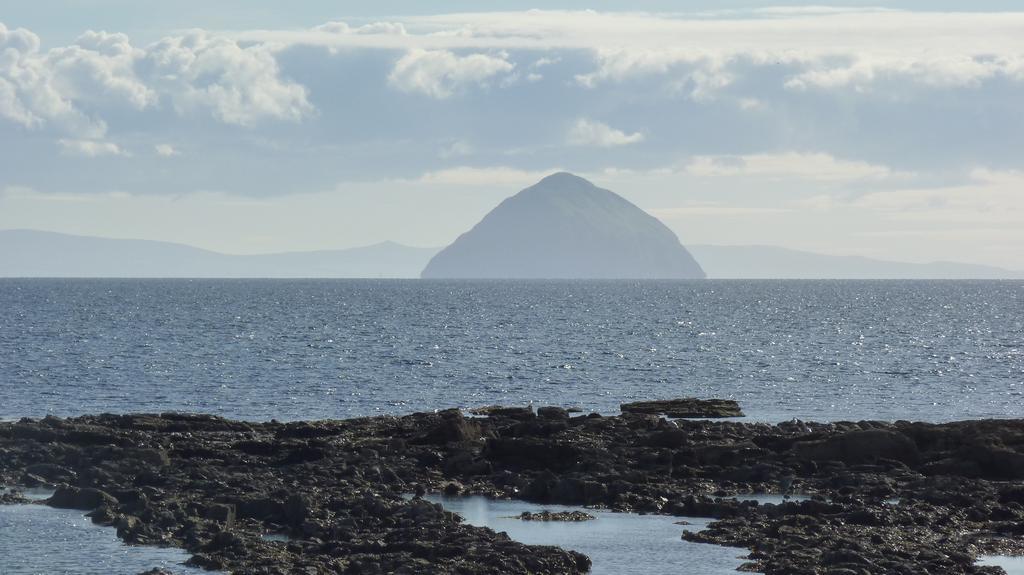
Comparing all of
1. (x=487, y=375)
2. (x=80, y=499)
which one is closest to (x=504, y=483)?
(x=80, y=499)

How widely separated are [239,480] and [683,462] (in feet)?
48.4

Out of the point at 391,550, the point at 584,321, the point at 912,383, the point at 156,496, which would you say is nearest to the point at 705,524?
the point at 391,550

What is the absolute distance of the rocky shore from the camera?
1302 inches

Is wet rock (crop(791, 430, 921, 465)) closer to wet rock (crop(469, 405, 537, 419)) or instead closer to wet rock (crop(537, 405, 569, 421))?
wet rock (crop(537, 405, 569, 421))

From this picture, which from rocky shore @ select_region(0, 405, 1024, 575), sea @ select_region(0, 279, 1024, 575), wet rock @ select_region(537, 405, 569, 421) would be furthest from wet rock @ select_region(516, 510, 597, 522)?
wet rock @ select_region(537, 405, 569, 421)

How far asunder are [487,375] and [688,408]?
93.2 feet

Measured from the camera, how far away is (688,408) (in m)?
68.6

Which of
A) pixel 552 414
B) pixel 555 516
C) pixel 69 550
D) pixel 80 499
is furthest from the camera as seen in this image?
pixel 552 414

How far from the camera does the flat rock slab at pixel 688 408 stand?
222ft

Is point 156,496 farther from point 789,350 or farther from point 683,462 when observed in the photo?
point 789,350

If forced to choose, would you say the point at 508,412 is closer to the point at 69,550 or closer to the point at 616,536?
the point at 616,536

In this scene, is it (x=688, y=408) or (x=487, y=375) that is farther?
(x=487, y=375)

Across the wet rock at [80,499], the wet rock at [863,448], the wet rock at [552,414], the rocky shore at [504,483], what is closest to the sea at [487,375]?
the wet rock at [80,499]

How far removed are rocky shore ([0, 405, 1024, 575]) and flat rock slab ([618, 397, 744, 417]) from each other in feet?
23.5
